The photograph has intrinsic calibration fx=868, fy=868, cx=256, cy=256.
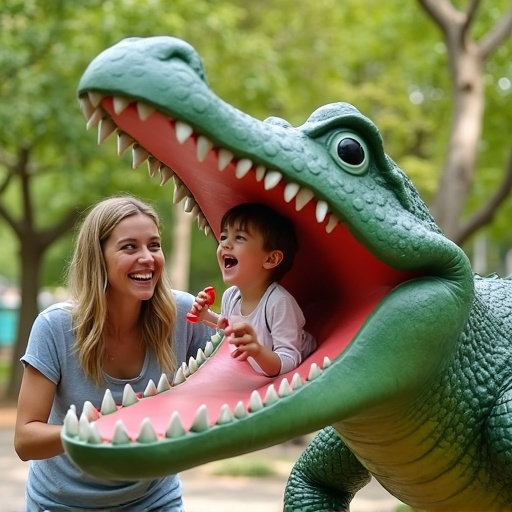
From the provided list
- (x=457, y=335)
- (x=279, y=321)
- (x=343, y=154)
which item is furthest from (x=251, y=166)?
(x=457, y=335)

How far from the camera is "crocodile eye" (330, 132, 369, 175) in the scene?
103 inches

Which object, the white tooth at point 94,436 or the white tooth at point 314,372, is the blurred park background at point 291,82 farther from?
the white tooth at point 94,436

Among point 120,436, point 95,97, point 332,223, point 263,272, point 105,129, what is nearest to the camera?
point 120,436

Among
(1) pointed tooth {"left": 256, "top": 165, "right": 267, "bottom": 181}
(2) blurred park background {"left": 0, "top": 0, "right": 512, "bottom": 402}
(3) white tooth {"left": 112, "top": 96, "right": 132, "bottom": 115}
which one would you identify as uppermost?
(2) blurred park background {"left": 0, "top": 0, "right": 512, "bottom": 402}

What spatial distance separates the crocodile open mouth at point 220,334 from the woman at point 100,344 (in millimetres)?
304

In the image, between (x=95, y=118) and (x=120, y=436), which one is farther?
(x=95, y=118)

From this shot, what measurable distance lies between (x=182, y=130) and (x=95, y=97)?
24 centimetres

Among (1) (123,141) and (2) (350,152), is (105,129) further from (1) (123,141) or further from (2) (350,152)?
(2) (350,152)

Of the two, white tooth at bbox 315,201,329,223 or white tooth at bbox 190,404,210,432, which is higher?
white tooth at bbox 315,201,329,223

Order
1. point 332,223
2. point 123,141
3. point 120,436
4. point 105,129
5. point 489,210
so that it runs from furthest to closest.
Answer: point 489,210 → point 332,223 → point 123,141 → point 105,129 → point 120,436

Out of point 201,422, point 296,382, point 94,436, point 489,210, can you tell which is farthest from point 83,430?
point 489,210

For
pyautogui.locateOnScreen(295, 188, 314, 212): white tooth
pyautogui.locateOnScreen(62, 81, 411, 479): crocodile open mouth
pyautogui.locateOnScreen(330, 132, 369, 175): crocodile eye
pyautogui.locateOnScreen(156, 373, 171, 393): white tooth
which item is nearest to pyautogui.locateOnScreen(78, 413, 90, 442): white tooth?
pyautogui.locateOnScreen(62, 81, 411, 479): crocodile open mouth

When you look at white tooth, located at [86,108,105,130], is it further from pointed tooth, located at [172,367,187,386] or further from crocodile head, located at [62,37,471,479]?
pointed tooth, located at [172,367,187,386]

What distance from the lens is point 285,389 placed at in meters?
2.39
